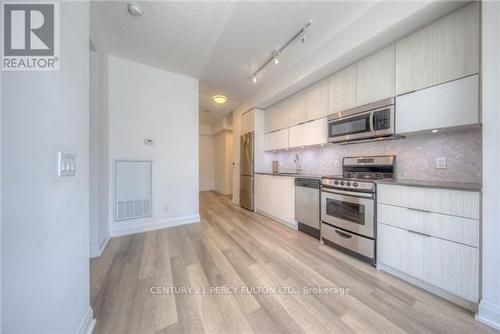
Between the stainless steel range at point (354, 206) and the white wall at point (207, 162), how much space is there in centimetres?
580

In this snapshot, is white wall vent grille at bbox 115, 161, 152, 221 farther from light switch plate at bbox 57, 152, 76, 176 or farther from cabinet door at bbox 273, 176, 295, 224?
cabinet door at bbox 273, 176, 295, 224

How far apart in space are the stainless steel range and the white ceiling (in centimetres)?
159

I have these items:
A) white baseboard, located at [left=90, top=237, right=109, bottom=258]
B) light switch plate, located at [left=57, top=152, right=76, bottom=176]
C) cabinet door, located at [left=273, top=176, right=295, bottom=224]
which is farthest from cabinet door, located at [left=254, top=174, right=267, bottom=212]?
light switch plate, located at [left=57, top=152, right=76, bottom=176]

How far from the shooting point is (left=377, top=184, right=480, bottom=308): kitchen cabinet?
1307mm

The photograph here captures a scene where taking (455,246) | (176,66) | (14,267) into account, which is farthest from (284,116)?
(14,267)

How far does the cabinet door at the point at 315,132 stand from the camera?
2.74 metres

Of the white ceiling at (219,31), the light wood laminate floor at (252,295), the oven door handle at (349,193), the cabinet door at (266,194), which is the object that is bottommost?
the light wood laminate floor at (252,295)

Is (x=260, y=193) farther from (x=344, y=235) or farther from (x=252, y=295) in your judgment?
(x=252, y=295)

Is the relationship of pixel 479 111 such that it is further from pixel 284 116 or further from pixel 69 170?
pixel 69 170

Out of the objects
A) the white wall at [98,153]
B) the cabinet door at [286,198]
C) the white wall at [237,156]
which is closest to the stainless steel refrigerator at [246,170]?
the white wall at [237,156]

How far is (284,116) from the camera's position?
3.61 meters

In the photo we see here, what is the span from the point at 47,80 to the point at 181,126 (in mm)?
2521

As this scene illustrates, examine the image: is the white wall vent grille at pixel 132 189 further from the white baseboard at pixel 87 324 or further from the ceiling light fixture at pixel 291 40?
the ceiling light fixture at pixel 291 40

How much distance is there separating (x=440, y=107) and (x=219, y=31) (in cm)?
247
